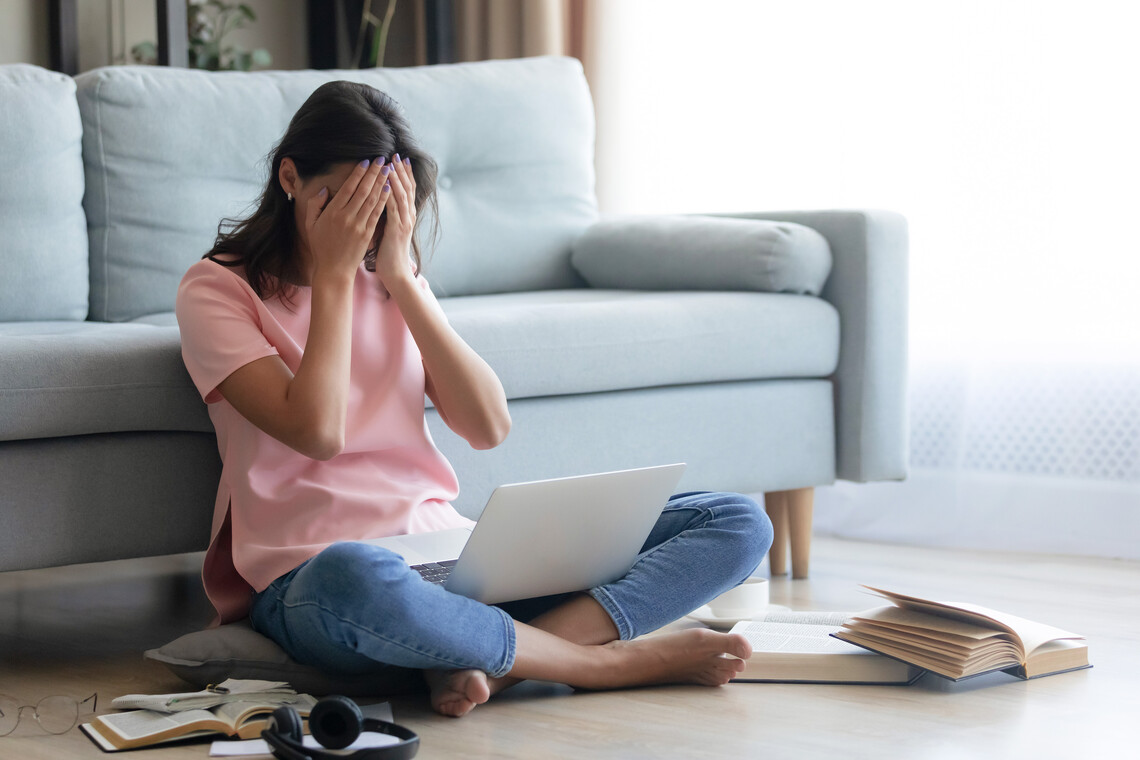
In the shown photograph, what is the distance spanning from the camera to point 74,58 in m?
3.06

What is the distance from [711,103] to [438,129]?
785 mm

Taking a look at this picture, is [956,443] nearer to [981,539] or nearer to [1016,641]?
[981,539]

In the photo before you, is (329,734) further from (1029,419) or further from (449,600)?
(1029,419)

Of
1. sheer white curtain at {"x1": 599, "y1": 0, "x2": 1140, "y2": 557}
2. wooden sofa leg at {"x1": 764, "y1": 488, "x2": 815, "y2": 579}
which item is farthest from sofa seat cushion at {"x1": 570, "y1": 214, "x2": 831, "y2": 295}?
sheer white curtain at {"x1": 599, "y1": 0, "x2": 1140, "y2": 557}

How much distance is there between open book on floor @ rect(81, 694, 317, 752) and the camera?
4.17ft

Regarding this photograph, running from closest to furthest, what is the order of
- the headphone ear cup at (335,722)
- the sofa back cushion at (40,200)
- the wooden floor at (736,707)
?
the headphone ear cup at (335,722) → the wooden floor at (736,707) → the sofa back cushion at (40,200)

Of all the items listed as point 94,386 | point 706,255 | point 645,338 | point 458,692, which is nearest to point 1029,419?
point 706,255

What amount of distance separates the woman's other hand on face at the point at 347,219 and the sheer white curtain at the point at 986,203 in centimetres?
151

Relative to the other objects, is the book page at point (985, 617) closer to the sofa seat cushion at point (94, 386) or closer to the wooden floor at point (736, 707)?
the wooden floor at point (736, 707)

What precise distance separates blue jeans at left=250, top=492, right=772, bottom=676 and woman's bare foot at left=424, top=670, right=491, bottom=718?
0.05ft

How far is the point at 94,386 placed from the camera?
158 cm

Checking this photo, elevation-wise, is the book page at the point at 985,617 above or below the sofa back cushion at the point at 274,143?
below

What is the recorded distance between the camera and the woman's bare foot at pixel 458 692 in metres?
1.34

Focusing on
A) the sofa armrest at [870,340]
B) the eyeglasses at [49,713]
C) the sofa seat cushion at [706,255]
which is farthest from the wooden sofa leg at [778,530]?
the eyeglasses at [49,713]
